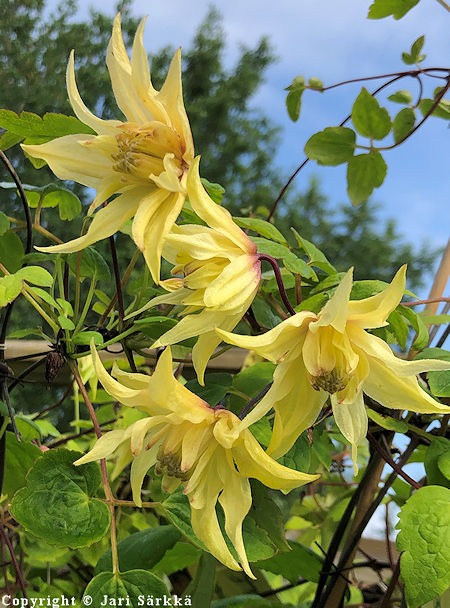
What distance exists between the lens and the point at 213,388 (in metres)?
0.49

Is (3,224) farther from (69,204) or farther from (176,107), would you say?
(176,107)

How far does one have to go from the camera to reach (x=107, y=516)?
→ 42 cm

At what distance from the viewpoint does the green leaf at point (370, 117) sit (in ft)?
2.19

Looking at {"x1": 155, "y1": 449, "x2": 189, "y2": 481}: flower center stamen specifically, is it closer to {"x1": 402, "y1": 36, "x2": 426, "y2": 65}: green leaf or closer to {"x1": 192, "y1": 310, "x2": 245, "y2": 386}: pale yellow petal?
{"x1": 192, "y1": 310, "x2": 245, "y2": 386}: pale yellow petal

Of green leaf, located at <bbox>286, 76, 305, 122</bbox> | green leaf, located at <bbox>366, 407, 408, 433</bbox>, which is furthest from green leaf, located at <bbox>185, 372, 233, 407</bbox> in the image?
green leaf, located at <bbox>286, 76, 305, 122</bbox>

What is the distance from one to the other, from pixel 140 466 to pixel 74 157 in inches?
7.7

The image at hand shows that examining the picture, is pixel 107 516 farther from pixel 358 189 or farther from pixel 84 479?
pixel 358 189

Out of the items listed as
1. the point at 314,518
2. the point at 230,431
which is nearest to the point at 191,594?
the point at 230,431

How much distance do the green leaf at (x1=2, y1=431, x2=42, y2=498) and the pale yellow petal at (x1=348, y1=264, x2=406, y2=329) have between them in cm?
32

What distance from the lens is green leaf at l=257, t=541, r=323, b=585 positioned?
2.00 feet

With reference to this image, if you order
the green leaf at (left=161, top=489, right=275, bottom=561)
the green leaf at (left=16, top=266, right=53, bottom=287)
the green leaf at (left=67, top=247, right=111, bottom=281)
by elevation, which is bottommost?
the green leaf at (left=161, top=489, right=275, bottom=561)

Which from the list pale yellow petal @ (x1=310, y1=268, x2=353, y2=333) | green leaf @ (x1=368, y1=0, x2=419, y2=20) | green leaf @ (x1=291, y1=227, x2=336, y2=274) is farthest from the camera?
green leaf @ (x1=368, y1=0, x2=419, y2=20)

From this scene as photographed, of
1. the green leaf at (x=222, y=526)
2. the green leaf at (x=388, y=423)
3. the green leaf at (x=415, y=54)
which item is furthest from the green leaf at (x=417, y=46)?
the green leaf at (x=222, y=526)

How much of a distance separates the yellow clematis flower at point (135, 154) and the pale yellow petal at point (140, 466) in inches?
4.3
